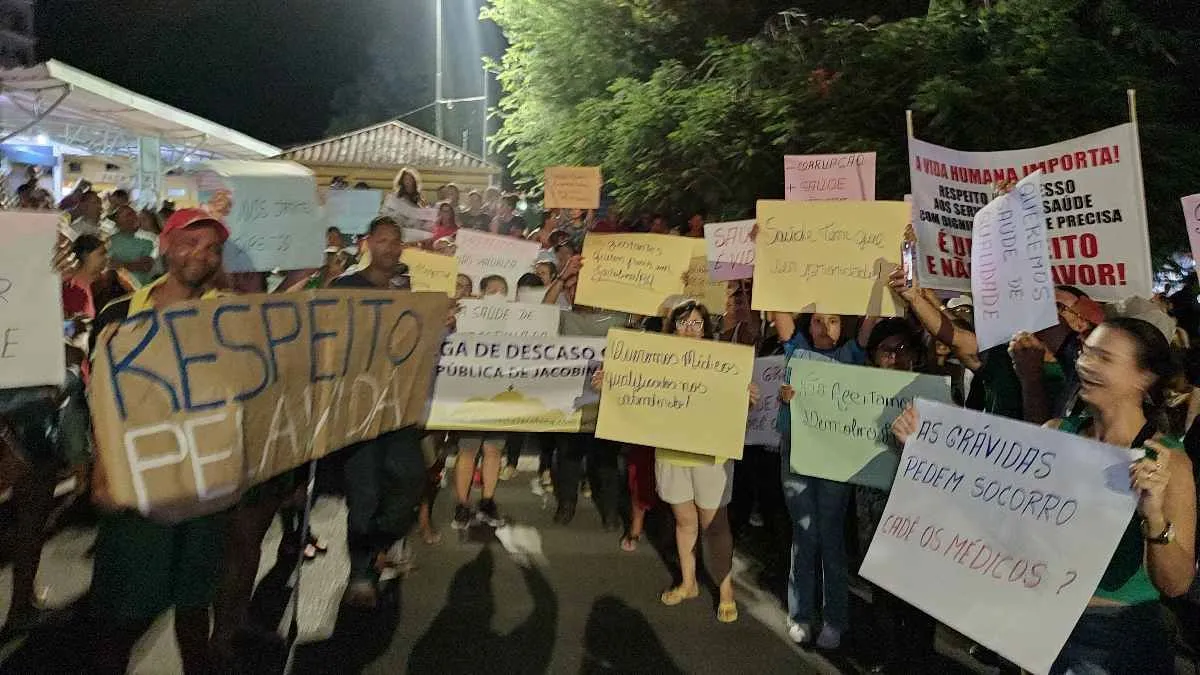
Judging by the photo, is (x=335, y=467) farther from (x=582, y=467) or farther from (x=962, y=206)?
(x=962, y=206)

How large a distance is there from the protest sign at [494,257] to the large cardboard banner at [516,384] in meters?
1.60

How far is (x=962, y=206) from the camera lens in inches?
148

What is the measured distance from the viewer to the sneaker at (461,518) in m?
5.62

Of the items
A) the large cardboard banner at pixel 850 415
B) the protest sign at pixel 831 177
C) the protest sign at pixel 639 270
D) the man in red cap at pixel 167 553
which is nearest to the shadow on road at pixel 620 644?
the large cardboard banner at pixel 850 415

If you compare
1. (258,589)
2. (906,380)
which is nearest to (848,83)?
(906,380)

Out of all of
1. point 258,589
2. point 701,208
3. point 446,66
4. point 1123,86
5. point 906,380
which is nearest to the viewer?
point 906,380

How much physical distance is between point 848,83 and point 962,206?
172 inches

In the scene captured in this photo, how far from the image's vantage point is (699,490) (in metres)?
4.37

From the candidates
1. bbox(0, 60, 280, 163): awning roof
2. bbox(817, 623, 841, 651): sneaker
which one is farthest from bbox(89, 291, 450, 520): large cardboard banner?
bbox(0, 60, 280, 163): awning roof

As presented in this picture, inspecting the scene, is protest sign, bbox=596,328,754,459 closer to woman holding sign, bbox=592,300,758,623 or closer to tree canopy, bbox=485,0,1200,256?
woman holding sign, bbox=592,300,758,623

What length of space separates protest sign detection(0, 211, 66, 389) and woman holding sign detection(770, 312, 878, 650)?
3.17m

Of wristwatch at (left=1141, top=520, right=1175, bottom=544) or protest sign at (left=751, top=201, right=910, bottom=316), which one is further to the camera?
protest sign at (left=751, top=201, right=910, bottom=316)

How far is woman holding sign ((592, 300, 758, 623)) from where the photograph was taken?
4.36m

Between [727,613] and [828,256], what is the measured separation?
2.04 meters
